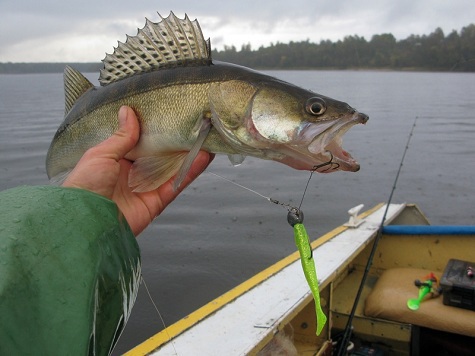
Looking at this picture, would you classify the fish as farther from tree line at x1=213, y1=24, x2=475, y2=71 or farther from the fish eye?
tree line at x1=213, y1=24, x2=475, y2=71

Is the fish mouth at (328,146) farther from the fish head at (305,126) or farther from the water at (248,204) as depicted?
the water at (248,204)

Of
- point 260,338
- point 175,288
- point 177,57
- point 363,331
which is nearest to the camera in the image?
point 177,57

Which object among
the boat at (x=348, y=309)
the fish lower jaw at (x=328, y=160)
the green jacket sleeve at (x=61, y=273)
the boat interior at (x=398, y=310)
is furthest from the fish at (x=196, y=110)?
the boat interior at (x=398, y=310)

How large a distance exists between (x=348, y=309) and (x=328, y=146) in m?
3.45

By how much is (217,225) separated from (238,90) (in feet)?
29.6

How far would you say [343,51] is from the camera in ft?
87.7

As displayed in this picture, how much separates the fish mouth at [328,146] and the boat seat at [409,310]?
263 cm

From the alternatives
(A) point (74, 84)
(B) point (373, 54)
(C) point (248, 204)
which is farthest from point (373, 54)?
(A) point (74, 84)

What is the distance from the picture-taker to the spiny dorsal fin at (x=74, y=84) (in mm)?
2979

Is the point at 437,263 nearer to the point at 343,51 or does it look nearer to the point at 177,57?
the point at 177,57

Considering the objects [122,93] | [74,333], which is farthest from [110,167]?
[74,333]

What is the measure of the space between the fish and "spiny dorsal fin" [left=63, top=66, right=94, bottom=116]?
0.96 feet

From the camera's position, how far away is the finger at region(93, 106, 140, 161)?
2.35 meters

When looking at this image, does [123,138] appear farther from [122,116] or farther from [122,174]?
[122,174]
